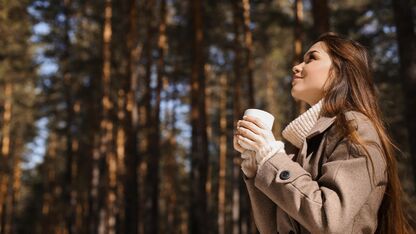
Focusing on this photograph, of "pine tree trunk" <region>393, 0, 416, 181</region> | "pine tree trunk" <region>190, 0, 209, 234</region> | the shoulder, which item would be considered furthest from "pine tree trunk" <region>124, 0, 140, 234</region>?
the shoulder

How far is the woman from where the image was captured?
1.59m

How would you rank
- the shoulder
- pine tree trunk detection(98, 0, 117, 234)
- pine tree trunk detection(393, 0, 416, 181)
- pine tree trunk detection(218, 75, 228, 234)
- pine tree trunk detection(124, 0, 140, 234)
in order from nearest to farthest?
the shoulder → pine tree trunk detection(393, 0, 416, 181) → pine tree trunk detection(124, 0, 140, 234) → pine tree trunk detection(98, 0, 117, 234) → pine tree trunk detection(218, 75, 228, 234)

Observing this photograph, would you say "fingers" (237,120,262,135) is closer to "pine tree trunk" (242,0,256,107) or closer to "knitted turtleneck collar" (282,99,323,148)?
"knitted turtleneck collar" (282,99,323,148)

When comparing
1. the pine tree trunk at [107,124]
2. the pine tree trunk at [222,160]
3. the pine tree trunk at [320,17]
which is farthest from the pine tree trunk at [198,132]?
the pine tree trunk at [222,160]

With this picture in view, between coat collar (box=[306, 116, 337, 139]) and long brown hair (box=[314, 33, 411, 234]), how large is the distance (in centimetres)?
3

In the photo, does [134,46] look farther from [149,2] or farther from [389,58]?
[389,58]

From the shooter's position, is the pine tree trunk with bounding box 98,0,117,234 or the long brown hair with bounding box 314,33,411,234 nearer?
the long brown hair with bounding box 314,33,411,234

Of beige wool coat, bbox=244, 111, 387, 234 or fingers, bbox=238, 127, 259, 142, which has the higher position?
fingers, bbox=238, 127, 259, 142

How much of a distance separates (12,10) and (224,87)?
13433mm

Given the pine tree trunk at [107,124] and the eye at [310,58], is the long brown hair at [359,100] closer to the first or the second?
the eye at [310,58]

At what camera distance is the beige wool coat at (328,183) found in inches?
61.5

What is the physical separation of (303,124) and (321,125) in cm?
11

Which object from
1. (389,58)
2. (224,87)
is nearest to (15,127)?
(224,87)

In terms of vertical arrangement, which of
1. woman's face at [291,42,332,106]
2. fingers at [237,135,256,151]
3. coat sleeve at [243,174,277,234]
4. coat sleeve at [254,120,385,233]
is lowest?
coat sleeve at [243,174,277,234]
